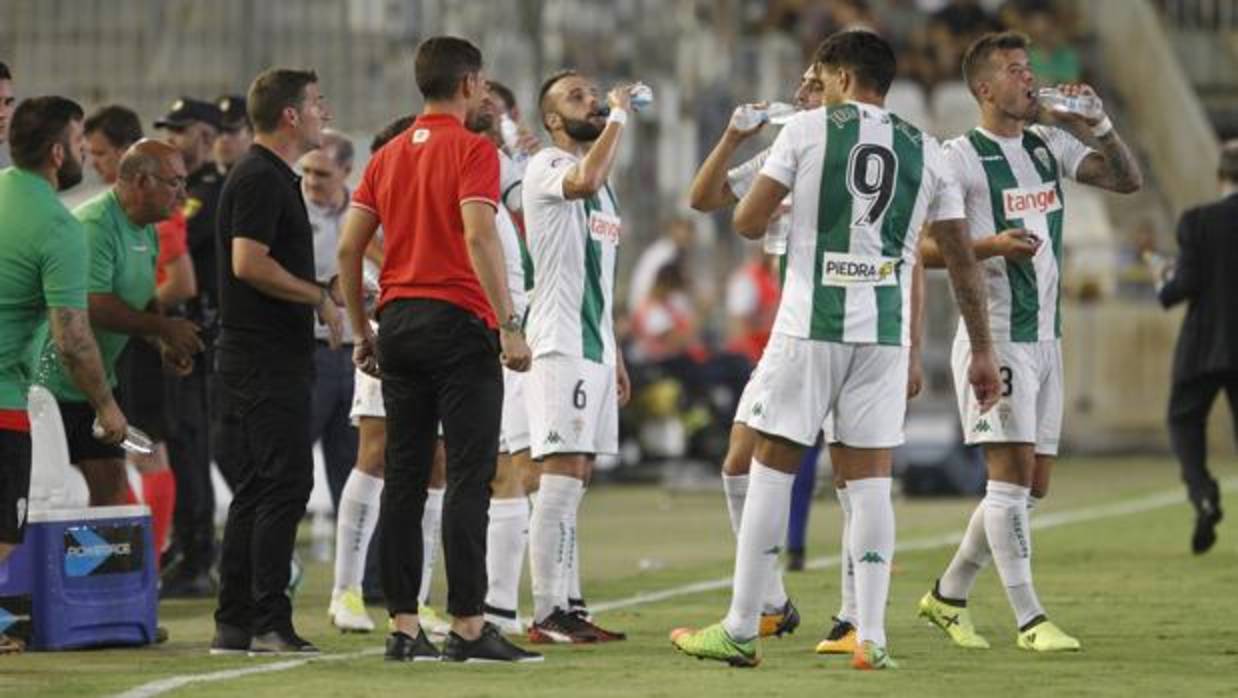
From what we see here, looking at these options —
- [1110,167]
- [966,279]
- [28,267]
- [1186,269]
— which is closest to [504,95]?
[1110,167]

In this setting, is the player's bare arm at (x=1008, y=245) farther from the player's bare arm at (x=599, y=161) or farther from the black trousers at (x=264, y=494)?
the black trousers at (x=264, y=494)

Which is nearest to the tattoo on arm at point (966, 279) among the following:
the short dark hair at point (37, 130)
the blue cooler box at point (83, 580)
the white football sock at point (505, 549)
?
the white football sock at point (505, 549)

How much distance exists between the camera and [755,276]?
2634 centimetres

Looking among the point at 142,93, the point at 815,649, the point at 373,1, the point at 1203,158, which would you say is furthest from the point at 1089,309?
the point at 815,649

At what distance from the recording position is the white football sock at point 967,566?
12.7 meters

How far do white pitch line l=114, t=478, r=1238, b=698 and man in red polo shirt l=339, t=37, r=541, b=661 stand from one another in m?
0.59

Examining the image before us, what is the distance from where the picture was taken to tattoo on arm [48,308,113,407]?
38.6ft

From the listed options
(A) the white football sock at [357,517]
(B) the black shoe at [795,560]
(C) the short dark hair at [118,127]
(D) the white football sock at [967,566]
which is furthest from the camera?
(B) the black shoe at [795,560]

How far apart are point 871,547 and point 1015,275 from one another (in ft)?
5.51

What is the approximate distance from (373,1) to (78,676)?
12800mm

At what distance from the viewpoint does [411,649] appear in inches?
460

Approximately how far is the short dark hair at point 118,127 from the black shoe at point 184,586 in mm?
2245

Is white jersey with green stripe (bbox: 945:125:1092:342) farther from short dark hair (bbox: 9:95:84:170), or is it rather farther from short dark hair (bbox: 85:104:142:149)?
short dark hair (bbox: 85:104:142:149)

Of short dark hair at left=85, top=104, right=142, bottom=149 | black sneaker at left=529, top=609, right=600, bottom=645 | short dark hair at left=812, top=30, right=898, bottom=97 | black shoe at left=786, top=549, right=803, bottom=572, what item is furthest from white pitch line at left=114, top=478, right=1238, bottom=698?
short dark hair at left=85, top=104, right=142, bottom=149
